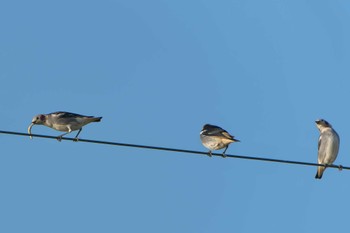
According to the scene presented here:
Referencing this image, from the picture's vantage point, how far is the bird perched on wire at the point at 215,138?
20859 mm

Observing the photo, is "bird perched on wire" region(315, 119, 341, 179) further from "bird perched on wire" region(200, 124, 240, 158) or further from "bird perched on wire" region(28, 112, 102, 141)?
"bird perched on wire" region(28, 112, 102, 141)

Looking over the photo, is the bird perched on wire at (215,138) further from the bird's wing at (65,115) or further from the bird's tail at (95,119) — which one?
the bird's wing at (65,115)

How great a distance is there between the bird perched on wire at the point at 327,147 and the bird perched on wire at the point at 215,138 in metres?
2.50

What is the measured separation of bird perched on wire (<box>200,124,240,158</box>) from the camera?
68.4ft

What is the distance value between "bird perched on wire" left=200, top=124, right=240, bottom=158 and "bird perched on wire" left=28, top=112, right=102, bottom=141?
3222 millimetres

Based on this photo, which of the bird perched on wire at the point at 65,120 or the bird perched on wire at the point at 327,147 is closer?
the bird perched on wire at the point at 65,120

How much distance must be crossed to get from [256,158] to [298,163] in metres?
Answer: 0.85

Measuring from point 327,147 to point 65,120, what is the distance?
6696 mm

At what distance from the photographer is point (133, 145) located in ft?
46.1

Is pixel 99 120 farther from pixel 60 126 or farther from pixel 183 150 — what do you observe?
pixel 183 150

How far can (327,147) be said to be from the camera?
2134cm

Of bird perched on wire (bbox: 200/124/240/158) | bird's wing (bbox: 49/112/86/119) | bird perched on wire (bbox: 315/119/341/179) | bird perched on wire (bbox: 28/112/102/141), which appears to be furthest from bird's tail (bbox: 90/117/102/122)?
bird perched on wire (bbox: 315/119/341/179)

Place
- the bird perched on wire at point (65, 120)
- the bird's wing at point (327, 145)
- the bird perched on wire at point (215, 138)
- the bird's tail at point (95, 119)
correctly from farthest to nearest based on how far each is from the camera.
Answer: the bird's wing at point (327, 145)
the bird perched on wire at point (215, 138)
the bird perched on wire at point (65, 120)
the bird's tail at point (95, 119)

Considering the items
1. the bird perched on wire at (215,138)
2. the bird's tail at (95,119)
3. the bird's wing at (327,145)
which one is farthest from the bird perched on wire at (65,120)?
the bird's wing at (327,145)
